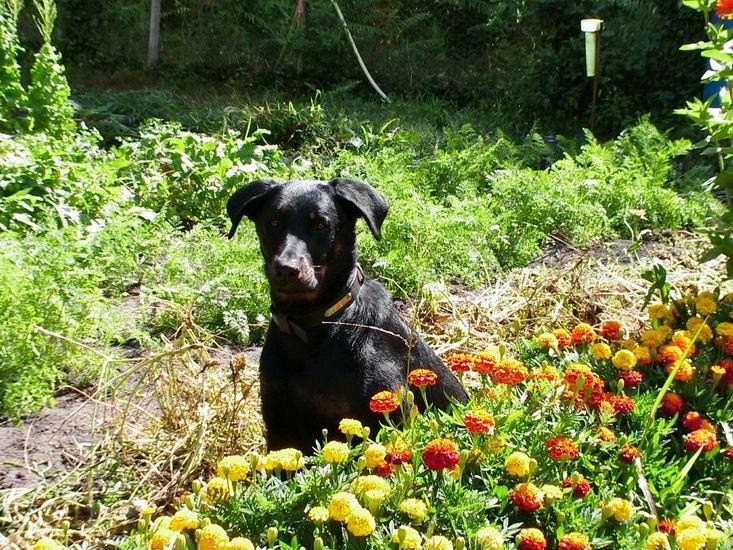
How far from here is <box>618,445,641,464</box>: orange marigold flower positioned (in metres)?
2.28

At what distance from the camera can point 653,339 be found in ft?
10.0

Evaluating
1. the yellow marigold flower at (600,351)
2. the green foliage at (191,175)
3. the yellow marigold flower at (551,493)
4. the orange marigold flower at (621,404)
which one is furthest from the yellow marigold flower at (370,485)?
the green foliage at (191,175)

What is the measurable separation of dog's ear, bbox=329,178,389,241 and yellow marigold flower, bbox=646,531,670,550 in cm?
173

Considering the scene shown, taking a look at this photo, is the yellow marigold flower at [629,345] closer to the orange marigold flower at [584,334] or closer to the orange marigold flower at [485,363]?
the orange marigold flower at [584,334]

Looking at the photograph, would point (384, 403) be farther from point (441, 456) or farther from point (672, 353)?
point (672, 353)

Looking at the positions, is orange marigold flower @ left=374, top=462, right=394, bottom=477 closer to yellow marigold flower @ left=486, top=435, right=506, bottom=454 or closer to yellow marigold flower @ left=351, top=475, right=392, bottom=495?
yellow marigold flower @ left=351, top=475, right=392, bottom=495

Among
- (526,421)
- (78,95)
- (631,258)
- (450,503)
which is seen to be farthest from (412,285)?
(78,95)

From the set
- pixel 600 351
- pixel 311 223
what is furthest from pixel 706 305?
pixel 311 223

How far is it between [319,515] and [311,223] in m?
1.62

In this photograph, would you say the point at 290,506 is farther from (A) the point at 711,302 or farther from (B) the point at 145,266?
(B) the point at 145,266

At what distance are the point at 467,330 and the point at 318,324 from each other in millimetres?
1417

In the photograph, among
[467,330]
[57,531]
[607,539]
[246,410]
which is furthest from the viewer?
[467,330]

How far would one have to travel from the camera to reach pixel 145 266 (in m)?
5.25

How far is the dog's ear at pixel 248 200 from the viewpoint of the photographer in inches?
139
